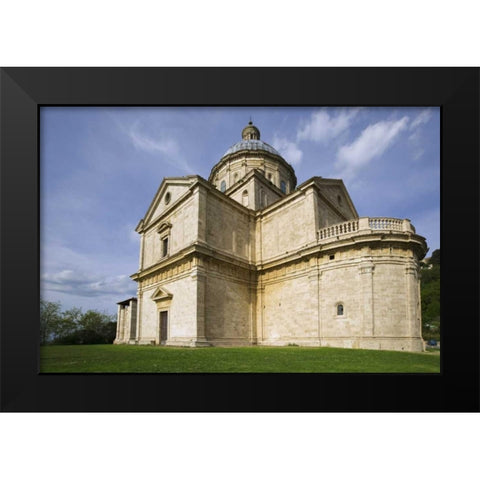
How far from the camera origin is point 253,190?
790 inches

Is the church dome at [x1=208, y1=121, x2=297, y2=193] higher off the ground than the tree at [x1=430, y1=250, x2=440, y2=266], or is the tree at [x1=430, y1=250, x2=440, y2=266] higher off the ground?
the church dome at [x1=208, y1=121, x2=297, y2=193]

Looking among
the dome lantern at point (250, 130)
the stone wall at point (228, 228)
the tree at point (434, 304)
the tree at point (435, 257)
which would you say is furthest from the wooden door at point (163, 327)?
the tree at point (435, 257)

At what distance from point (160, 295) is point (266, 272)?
19.8 feet

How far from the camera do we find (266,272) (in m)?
16.5

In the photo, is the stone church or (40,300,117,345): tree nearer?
(40,300,117,345): tree

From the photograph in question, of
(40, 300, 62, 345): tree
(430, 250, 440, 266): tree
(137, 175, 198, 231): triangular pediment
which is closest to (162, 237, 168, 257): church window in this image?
(137, 175, 198, 231): triangular pediment

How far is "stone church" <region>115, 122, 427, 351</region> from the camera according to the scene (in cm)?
1142

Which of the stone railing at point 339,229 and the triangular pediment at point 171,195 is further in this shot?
the triangular pediment at point 171,195

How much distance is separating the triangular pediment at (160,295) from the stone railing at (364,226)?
27.6 feet

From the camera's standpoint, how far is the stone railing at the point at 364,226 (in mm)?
9312

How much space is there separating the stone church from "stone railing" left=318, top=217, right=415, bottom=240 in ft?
0.16

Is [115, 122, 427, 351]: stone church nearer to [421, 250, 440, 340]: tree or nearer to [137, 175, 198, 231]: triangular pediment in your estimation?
[137, 175, 198, 231]: triangular pediment
